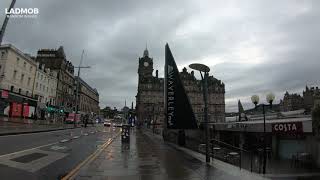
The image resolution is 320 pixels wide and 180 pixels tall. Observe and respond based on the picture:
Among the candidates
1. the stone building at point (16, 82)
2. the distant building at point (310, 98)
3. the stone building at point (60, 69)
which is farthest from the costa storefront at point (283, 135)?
the stone building at point (60, 69)

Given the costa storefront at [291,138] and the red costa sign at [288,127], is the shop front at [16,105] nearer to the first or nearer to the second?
the costa storefront at [291,138]

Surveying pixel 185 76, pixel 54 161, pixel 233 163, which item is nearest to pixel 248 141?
pixel 233 163

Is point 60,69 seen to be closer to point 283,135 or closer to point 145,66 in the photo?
point 283,135

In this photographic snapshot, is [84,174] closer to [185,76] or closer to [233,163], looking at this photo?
[233,163]

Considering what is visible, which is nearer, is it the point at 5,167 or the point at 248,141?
the point at 5,167

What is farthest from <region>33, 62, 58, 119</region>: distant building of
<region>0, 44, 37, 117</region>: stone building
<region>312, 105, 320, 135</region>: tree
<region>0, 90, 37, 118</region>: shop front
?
<region>312, 105, 320, 135</region>: tree

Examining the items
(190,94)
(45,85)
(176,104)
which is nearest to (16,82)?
(45,85)

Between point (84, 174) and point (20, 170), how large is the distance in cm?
203

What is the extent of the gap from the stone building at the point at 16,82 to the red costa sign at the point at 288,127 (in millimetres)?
44851

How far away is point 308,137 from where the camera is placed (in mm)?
23688

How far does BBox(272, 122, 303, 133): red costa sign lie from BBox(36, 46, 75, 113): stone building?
256 ft

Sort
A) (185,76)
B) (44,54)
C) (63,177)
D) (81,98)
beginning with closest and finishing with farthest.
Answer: (63,177)
(44,54)
(81,98)
(185,76)

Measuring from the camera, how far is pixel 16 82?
64.9 meters

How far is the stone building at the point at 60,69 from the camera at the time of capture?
99062mm
